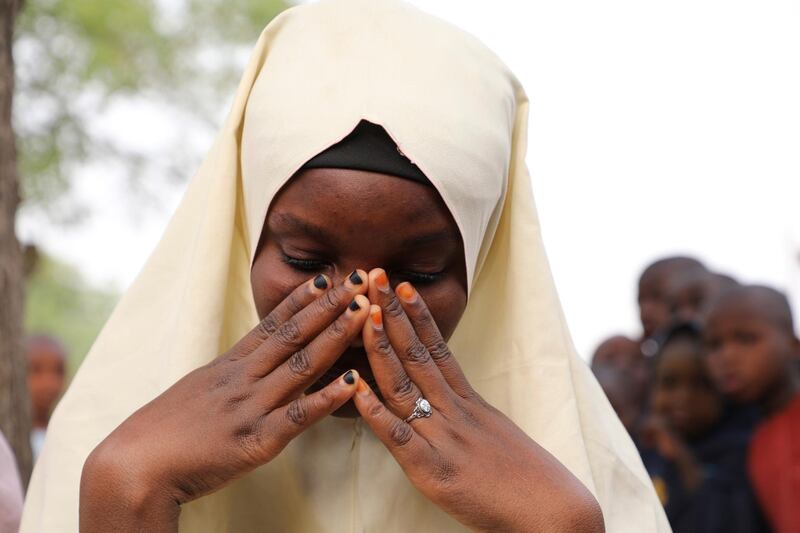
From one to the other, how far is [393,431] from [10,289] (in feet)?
7.06

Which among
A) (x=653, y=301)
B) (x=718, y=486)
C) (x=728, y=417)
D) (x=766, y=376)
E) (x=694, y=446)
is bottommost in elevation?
(x=718, y=486)

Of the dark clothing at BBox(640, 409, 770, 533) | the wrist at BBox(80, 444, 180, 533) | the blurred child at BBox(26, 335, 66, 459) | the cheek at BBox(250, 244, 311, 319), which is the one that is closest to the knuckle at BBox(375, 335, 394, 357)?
the cheek at BBox(250, 244, 311, 319)

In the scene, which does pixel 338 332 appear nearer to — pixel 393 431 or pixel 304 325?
pixel 304 325

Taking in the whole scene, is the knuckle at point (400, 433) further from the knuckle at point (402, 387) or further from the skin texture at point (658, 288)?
the skin texture at point (658, 288)

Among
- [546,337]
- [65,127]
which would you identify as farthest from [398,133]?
[65,127]

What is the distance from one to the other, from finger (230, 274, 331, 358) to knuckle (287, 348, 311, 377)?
0.08 meters

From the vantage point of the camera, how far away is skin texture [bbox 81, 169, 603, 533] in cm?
224

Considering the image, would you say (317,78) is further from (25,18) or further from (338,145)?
(25,18)

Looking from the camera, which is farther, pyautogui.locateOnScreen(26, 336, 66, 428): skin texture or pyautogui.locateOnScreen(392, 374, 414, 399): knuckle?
pyautogui.locateOnScreen(26, 336, 66, 428): skin texture

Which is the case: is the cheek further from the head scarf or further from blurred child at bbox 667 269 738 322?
blurred child at bbox 667 269 738 322

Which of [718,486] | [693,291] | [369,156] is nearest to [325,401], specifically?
[369,156]

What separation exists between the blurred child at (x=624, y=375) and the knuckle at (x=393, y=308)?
16.5 feet

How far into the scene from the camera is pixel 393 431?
2.26 metres

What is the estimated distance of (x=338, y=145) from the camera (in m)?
2.32
